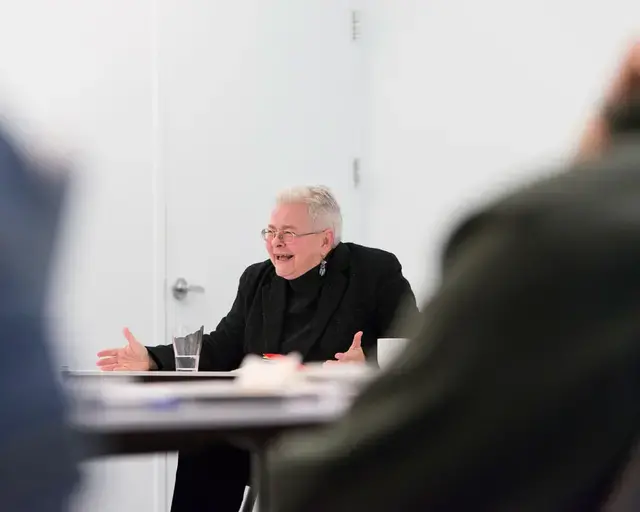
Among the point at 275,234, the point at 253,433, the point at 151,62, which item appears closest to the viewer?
the point at 253,433

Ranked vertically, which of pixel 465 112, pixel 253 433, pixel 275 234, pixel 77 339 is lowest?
pixel 253 433

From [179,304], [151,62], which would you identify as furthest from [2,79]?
[179,304]

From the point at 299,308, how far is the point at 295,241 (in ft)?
0.73

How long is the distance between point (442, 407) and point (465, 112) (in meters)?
3.28

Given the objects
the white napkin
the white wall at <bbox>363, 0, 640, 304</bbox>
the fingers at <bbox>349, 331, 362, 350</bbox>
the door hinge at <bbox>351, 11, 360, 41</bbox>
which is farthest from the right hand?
the door hinge at <bbox>351, 11, 360, 41</bbox>

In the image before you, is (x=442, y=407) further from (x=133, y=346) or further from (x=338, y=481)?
(x=133, y=346)

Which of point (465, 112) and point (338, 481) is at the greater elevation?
point (465, 112)

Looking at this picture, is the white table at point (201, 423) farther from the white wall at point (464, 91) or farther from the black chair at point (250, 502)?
the white wall at point (464, 91)

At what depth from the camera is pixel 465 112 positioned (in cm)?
371

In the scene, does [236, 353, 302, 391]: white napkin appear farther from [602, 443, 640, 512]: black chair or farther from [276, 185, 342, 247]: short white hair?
[276, 185, 342, 247]: short white hair

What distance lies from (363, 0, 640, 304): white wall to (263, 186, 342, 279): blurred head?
1.18ft

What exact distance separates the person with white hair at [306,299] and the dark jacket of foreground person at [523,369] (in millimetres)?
2097

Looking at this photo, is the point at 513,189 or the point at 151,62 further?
the point at 151,62

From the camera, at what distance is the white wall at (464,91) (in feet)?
10.2
